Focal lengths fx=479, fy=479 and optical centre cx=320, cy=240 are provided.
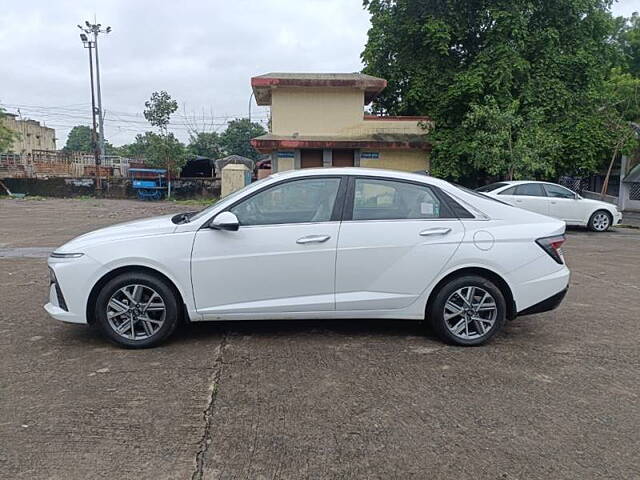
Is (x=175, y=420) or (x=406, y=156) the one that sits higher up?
(x=406, y=156)

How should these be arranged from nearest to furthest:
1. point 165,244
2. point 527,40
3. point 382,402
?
point 382,402, point 165,244, point 527,40

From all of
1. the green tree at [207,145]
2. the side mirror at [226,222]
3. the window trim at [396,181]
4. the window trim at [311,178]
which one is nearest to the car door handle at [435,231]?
the window trim at [396,181]

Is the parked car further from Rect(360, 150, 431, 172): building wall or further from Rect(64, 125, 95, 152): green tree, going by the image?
Rect(64, 125, 95, 152): green tree

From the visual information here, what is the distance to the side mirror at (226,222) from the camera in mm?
4051

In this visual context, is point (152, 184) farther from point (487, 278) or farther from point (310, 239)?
point (487, 278)

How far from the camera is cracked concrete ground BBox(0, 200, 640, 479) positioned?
8.65ft

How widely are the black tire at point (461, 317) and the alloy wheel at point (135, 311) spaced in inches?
94.8

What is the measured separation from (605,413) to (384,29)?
19845 mm

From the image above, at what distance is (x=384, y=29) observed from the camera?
66.5 ft

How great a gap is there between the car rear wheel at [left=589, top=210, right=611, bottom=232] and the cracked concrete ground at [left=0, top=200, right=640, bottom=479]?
9.84 metres

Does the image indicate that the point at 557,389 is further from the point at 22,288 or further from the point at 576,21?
the point at 576,21

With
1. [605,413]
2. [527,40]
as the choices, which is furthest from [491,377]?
[527,40]

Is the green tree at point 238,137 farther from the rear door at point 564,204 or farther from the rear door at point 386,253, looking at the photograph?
the rear door at point 386,253

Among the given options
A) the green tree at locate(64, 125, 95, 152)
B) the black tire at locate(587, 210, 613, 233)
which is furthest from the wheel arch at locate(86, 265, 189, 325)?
the green tree at locate(64, 125, 95, 152)
